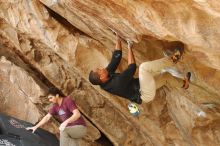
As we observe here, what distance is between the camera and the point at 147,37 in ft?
25.7

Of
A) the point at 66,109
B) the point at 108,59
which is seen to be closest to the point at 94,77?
the point at 66,109

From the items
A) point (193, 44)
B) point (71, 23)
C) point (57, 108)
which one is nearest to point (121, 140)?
point (57, 108)

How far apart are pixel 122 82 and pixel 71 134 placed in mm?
1940

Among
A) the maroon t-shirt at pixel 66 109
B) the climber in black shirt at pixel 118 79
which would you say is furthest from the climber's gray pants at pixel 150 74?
the maroon t-shirt at pixel 66 109

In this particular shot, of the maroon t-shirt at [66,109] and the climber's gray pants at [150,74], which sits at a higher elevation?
the climber's gray pants at [150,74]

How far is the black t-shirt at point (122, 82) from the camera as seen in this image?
757 cm

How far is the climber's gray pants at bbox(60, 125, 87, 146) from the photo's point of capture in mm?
8836

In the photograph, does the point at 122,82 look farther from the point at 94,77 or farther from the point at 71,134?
the point at 71,134

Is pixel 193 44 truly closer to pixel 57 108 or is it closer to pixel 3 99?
pixel 57 108

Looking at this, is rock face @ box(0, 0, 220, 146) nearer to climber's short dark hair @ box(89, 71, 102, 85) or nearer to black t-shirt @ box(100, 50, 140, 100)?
black t-shirt @ box(100, 50, 140, 100)

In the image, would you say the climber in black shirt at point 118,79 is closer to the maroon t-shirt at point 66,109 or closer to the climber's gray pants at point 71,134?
the maroon t-shirt at point 66,109

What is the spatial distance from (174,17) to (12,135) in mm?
3946

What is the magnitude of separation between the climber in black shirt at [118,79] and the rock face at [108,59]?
1.68ft

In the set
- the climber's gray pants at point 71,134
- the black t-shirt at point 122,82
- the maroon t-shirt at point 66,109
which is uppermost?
the black t-shirt at point 122,82
